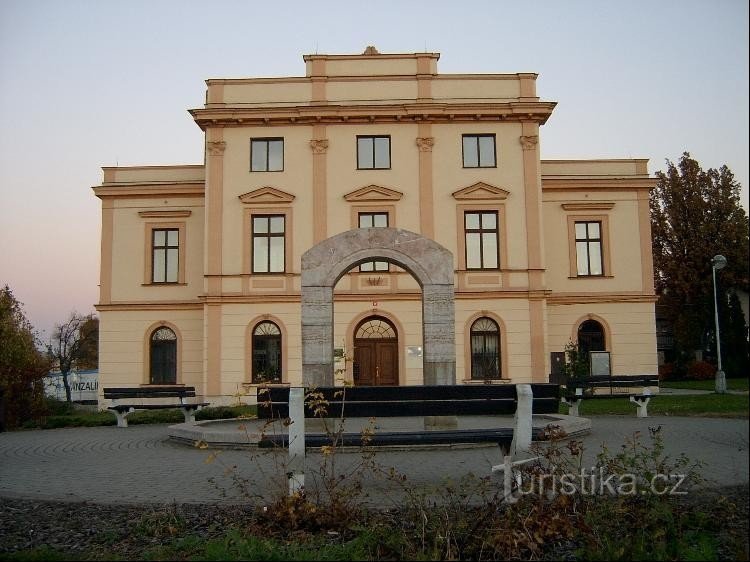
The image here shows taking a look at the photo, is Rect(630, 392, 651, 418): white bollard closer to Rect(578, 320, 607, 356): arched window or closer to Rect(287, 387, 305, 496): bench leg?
Rect(287, 387, 305, 496): bench leg

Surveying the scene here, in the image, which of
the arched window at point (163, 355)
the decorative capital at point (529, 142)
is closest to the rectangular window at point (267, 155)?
the arched window at point (163, 355)

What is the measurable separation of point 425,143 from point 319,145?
384cm

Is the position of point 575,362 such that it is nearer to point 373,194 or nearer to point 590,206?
point 590,206

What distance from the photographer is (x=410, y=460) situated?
912cm

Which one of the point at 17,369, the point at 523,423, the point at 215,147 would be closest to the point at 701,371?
the point at 215,147

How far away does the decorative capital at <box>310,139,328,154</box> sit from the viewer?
2712 centimetres

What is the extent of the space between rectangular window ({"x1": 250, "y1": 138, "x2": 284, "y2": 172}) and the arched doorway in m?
6.57

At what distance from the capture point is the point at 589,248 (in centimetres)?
2859

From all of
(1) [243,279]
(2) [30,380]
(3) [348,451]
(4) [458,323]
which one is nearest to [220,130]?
(1) [243,279]

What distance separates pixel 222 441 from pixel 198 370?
17.6 metres

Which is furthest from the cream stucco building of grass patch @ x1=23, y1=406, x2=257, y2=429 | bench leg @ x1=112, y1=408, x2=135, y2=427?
bench leg @ x1=112, y1=408, x2=135, y2=427

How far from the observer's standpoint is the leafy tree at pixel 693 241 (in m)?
42.5

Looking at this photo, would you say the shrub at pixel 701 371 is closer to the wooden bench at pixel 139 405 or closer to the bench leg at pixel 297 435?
the wooden bench at pixel 139 405

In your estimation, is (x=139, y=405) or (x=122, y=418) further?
(x=139, y=405)
